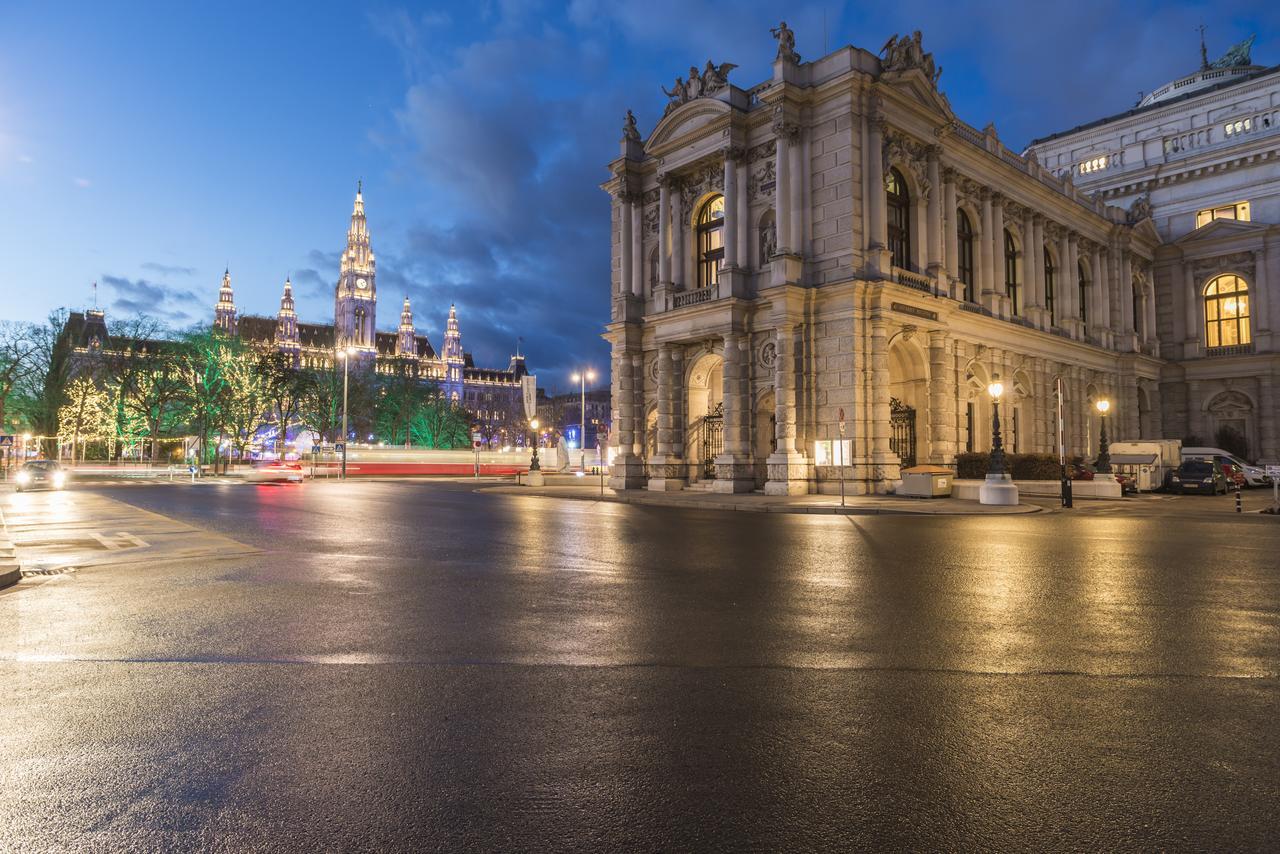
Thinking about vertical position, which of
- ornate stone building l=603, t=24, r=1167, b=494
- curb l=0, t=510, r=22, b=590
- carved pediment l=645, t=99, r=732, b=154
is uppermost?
carved pediment l=645, t=99, r=732, b=154

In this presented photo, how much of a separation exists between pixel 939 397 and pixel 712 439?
33.1ft

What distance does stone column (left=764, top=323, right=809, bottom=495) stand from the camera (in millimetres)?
30391

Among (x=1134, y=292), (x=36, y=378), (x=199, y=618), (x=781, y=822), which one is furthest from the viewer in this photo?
(x=36, y=378)

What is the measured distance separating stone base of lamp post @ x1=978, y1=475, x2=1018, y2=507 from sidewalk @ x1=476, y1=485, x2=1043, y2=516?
0.37 m

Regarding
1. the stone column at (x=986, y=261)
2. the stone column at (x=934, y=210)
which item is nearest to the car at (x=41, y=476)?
the stone column at (x=934, y=210)

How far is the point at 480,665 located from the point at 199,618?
3.85 metres

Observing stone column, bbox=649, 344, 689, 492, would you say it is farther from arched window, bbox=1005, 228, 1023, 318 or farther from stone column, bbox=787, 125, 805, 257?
arched window, bbox=1005, 228, 1023, 318

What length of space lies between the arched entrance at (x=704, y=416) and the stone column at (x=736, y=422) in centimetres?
224

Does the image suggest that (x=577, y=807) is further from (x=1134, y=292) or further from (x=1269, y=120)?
(x=1269, y=120)

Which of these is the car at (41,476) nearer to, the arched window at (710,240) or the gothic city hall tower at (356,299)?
the arched window at (710,240)

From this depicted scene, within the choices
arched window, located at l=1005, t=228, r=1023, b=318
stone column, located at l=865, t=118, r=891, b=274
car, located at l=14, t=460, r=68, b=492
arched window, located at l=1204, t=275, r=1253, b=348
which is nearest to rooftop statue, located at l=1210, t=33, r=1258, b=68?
arched window, located at l=1204, t=275, r=1253, b=348

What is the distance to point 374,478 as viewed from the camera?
5909 centimetres

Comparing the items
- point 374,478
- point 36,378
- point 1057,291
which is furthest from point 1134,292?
point 36,378

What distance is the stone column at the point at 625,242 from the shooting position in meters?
38.8
